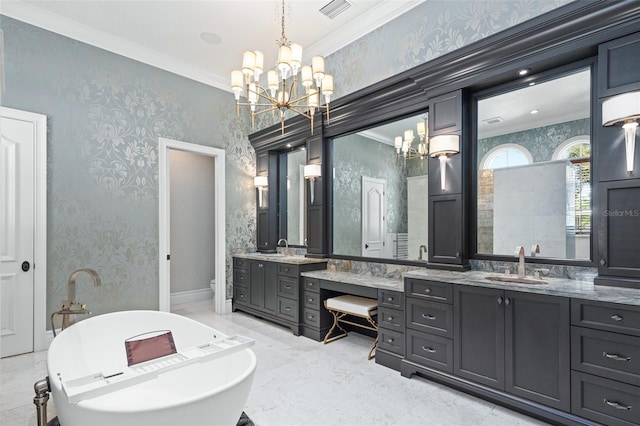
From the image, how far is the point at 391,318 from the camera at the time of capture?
3.02m

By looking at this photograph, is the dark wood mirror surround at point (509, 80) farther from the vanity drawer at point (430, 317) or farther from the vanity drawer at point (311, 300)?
the vanity drawer at point (311, 300)

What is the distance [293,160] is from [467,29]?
9.47ft

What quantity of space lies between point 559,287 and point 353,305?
1.77 m

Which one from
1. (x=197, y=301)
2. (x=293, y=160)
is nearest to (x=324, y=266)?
(x=293, y=160)

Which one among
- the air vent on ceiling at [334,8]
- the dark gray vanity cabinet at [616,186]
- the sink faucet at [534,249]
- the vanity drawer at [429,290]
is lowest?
the vanity drawer at [429,290]

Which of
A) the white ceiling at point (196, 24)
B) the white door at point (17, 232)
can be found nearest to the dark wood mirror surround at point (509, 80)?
the white ceiling at point (196, 24)

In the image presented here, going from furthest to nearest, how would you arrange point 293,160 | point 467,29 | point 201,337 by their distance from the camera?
1. point 293,160
2. point 467,29
3. point 201,337

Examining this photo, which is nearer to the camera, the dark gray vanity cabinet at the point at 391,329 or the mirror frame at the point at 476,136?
the mirror frame at the point at 476,136

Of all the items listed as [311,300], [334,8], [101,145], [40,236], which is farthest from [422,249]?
[40,236]

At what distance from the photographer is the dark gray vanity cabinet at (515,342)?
206cm

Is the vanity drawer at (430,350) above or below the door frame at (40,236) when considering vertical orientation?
below

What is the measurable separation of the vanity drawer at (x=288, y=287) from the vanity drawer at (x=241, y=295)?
830 mm

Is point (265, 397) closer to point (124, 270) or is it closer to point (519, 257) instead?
point (519, 257)

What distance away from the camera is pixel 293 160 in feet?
16.6
